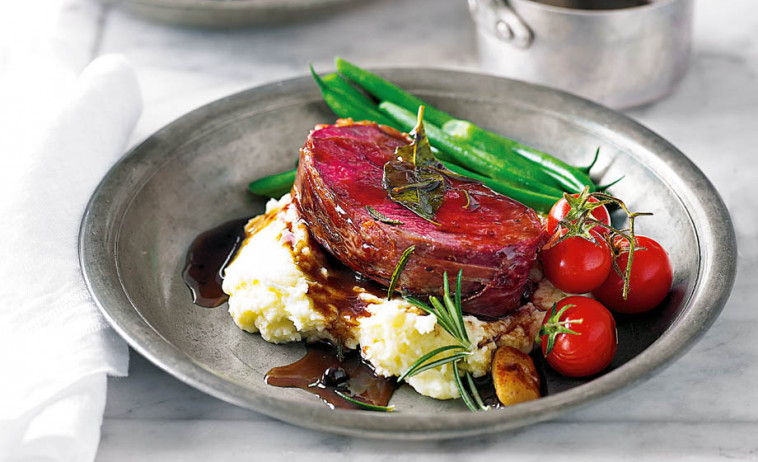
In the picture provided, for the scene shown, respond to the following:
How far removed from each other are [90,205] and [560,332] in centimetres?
167

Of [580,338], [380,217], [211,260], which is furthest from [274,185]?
[580,338]

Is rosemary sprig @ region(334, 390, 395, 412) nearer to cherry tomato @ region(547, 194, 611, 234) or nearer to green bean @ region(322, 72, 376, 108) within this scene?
cherry tomato @ region(547, 194, 611, 234)

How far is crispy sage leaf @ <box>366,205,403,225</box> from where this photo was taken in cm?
260

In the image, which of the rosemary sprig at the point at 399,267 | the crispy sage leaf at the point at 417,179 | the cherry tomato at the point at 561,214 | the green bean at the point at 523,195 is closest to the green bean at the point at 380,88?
the green bean at the point at 523,195

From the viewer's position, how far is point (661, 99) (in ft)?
14.0

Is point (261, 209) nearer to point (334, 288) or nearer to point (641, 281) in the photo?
point (334, 288)

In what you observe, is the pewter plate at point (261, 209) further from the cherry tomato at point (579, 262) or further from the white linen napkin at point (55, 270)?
the cherry tomato at point (579, 262)

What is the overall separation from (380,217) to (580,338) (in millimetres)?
714

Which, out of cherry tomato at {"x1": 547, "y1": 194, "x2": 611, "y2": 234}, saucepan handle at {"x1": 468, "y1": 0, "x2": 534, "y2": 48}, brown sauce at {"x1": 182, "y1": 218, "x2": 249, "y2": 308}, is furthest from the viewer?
saucepan handle at {"x1": 468, "y1": 0, "x2": 534, "y2": 48}

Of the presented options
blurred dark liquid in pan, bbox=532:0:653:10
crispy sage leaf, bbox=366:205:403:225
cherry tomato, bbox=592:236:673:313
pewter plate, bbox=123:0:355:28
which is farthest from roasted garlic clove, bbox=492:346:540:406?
pewter plate, bbox=123:0:355:28

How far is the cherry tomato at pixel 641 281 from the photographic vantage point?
272 centimetres

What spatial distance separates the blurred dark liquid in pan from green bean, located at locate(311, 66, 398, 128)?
4.33 feet

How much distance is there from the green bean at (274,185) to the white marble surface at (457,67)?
808 millimetres

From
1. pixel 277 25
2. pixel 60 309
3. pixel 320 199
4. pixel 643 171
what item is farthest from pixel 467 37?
pixel 60 309
